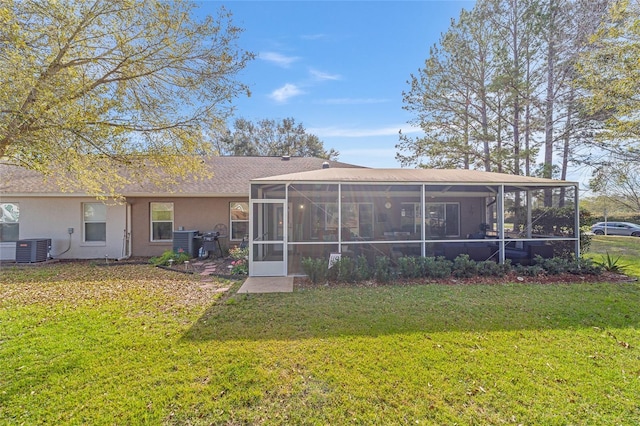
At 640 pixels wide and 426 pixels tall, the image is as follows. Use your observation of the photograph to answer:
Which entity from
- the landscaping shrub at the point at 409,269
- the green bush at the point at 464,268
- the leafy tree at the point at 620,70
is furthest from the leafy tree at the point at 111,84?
the leafy tree at the point at 620,70

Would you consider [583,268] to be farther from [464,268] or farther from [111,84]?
[111,84]

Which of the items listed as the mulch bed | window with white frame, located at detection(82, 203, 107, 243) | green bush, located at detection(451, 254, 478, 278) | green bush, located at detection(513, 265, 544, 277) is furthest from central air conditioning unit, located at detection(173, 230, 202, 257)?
→ green bush, located at detection(513, 265, 544, 277)

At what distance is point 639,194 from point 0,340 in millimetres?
31986

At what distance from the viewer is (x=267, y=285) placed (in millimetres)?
6785

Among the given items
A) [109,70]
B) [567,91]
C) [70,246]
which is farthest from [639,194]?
[70,246]

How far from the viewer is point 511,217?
14.3 metres

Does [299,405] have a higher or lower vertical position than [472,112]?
lower

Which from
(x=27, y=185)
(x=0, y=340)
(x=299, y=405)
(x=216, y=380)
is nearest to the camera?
(x=299, y=405)

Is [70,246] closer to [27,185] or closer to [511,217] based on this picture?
[27,185]

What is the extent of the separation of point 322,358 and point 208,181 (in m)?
9.25

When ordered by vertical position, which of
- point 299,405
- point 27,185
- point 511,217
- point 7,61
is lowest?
point 299,405

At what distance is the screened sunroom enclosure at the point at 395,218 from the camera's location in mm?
7766

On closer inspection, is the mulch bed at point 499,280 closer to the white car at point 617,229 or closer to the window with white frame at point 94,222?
the window with white frame at point 94,222

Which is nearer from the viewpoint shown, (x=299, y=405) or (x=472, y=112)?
(x=299, y=405)
